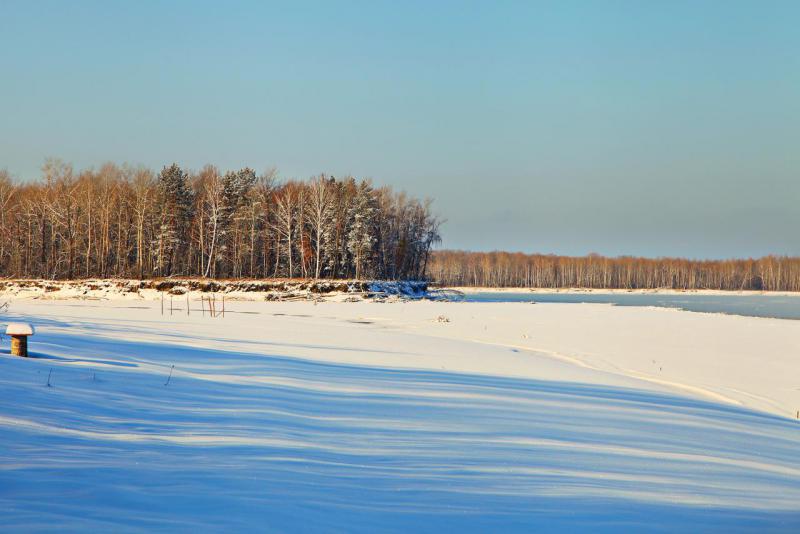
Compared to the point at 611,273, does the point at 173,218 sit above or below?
above

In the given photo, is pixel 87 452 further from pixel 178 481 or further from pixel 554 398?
pixel 554 398

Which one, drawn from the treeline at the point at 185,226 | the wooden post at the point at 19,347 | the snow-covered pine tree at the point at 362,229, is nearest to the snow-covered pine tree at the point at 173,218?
the treeline at the point at 185,226

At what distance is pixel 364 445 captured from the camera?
637cm

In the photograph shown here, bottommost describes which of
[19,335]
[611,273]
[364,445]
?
[364,445]

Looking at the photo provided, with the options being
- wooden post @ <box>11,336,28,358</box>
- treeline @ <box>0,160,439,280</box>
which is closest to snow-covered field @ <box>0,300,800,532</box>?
wooden post @ <box>11,336,28,358</box>

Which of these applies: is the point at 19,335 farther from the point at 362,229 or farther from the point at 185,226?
the point at 185,226

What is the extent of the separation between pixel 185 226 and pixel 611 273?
353 feet

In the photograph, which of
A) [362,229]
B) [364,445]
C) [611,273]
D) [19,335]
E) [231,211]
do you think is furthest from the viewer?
[611,273]

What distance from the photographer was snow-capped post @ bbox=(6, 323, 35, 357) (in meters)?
8.57

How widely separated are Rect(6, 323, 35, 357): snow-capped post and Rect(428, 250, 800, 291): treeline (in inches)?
4943

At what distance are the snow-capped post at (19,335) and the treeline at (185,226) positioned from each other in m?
48.8

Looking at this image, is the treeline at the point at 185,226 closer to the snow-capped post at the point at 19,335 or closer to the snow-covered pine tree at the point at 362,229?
the snow-covered pine tree at the point at 362,229

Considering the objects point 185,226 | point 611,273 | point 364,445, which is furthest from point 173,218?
point 611,273

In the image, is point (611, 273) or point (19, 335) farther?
point (611, 273)
